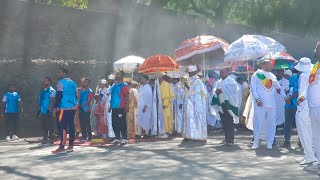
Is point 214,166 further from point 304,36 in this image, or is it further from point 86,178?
point 304,36

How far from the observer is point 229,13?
106ft

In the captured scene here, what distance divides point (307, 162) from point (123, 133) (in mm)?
5080

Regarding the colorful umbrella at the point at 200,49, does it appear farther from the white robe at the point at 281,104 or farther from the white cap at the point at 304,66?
the white cap at the point at 304,66

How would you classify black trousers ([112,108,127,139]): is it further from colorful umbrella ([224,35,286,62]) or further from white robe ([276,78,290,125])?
white robe ([276,78,290,125])

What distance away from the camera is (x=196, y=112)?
13320 millimetres

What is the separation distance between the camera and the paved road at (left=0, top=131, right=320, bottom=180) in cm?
873

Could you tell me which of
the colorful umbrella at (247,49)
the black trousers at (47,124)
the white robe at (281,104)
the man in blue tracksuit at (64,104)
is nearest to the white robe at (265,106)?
the white robe at (281,104)

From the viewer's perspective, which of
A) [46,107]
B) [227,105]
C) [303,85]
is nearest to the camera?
[303,85]

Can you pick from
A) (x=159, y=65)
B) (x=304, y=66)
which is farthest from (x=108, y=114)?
(x=304, y=66)

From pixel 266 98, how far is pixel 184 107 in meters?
2.67

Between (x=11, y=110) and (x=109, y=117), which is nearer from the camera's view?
(x=109, y=117)

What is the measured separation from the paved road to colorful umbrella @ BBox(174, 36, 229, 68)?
3520 millimetres

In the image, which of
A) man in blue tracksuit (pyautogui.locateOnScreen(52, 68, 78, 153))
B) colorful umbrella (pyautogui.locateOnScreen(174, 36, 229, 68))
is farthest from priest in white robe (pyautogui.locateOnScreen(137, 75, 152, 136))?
man in blue tracksuit (pyautogui.locateOnScreen(52, 68, 78, 153))

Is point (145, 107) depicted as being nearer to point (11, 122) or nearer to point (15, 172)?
point (11, 122)
